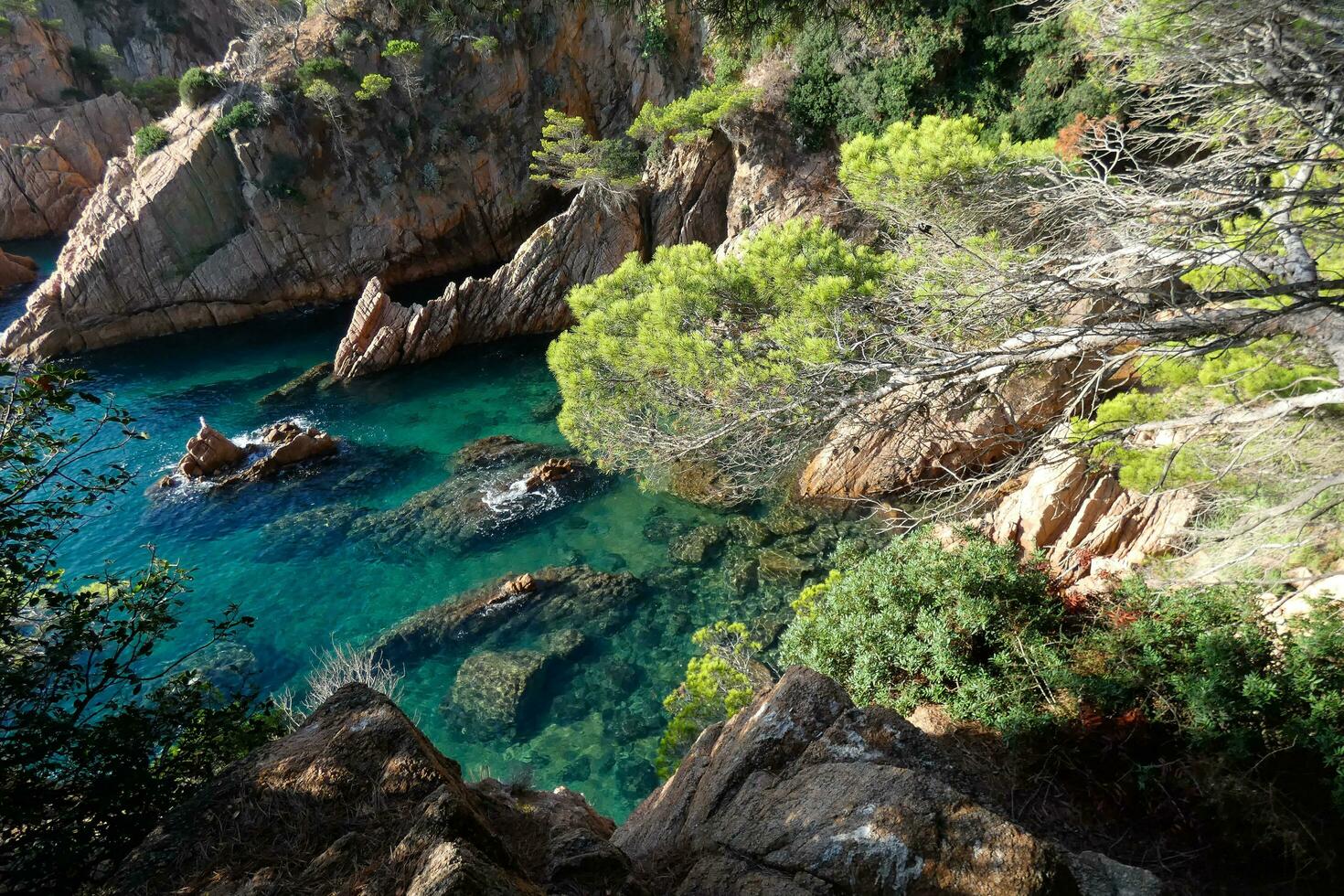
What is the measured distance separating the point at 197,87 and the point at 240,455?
55.8ft

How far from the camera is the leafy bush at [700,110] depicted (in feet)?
67.7

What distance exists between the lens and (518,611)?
513 inches

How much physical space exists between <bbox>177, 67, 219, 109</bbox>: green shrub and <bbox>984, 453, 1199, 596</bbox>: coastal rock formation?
103 feet

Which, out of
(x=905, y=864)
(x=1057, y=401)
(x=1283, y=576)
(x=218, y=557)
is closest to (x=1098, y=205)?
(x=1283, y=576)

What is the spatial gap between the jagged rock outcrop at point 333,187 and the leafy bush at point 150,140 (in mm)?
333

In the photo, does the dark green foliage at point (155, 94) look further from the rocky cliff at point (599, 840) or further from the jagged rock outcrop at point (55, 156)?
the rocky cliff at point (599, 840)

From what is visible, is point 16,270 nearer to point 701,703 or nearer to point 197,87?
A: point 197,87

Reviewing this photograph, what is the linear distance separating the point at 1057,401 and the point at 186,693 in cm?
1265

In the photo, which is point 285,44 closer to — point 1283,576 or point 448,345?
point 448,345

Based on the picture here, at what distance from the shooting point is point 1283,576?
5973 millimetres

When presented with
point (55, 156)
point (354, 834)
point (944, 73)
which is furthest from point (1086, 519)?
point (55, 156)

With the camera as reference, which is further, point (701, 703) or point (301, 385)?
point (301, 385)

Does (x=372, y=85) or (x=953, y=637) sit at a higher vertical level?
(x=372, y=85)

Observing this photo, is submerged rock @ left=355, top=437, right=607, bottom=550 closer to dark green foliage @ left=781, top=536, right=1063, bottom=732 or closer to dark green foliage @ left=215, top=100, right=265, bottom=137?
dark green foliage @ left=781, top=536, right=1063, bottom=732
